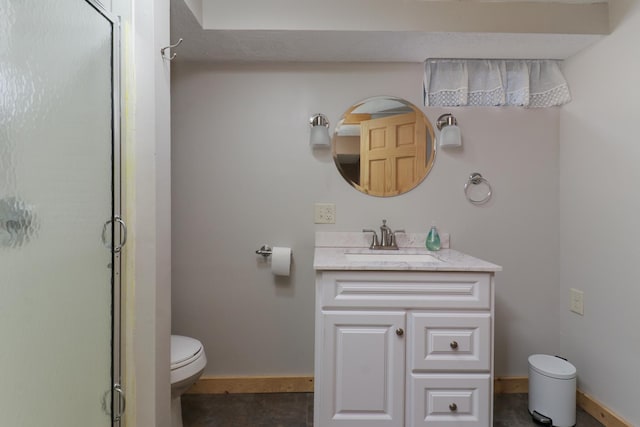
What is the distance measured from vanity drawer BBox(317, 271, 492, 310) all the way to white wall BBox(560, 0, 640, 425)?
748mm

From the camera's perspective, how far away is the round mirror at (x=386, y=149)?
194cm

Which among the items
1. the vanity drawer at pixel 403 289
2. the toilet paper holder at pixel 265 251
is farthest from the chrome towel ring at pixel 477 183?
the toilet paper holder at pixel 265 251

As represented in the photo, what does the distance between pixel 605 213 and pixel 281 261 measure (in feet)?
5.60

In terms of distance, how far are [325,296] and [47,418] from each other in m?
0.94

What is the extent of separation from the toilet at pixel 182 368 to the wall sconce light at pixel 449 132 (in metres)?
1.70

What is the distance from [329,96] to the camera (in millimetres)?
1932

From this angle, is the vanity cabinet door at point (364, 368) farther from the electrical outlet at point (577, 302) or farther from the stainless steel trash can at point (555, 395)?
the electrical outlet at point (577, 302)

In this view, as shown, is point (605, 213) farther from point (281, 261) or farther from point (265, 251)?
point (265, 251)

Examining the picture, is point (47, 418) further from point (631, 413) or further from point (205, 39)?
point (631, 413)

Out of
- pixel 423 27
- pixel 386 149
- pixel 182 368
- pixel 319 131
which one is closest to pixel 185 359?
pixel 182 368

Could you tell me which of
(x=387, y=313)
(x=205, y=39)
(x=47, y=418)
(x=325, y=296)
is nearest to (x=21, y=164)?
(x=47, y=418)

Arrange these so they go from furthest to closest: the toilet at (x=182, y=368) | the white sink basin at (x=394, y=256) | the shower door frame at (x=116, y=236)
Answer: the white sink basin at (x=394, y=256) < the toilet at (x=182, y=368) < the shower door frame at (x=116, y=236)

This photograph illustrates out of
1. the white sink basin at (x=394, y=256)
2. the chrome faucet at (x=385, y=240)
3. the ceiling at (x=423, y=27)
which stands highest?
the ceiling at (x=423, y=27)

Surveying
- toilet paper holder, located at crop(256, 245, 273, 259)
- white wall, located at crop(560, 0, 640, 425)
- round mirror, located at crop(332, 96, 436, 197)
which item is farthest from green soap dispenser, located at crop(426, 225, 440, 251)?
toilet paper holder, located at crop(256, 245, 273, 259)
